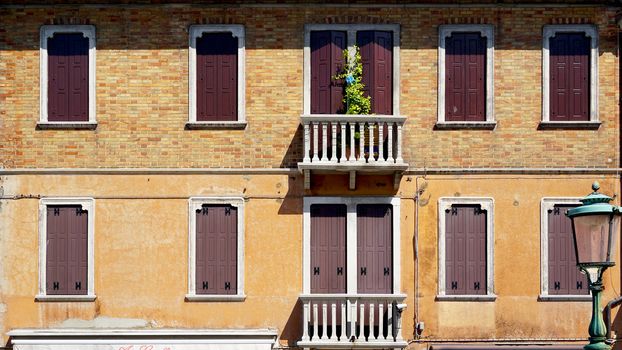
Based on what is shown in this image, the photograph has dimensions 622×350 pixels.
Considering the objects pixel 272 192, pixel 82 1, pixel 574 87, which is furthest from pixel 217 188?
pixel 574 87

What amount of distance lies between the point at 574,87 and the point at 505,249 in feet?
12.2

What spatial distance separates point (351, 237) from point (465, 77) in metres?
4.16

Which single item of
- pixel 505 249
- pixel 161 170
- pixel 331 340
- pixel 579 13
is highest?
pixel 579 13

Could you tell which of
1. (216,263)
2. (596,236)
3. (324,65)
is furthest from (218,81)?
(596,236)

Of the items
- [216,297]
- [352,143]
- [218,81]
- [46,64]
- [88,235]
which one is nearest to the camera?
[352,143]

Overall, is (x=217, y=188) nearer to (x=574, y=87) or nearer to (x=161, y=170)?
(x=161, y=170)

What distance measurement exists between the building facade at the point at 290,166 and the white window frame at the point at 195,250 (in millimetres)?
47

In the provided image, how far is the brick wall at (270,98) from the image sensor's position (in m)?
24.5

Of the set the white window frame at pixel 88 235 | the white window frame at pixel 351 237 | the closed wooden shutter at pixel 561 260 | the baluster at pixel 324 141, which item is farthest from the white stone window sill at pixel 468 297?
the white window frame at pixel 88 235

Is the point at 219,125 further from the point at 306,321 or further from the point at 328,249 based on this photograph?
the point at 306,321

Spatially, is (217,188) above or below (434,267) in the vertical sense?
above

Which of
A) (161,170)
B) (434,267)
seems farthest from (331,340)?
(161,170)

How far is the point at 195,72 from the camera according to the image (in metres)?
24.6

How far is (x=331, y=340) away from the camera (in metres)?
23.7
